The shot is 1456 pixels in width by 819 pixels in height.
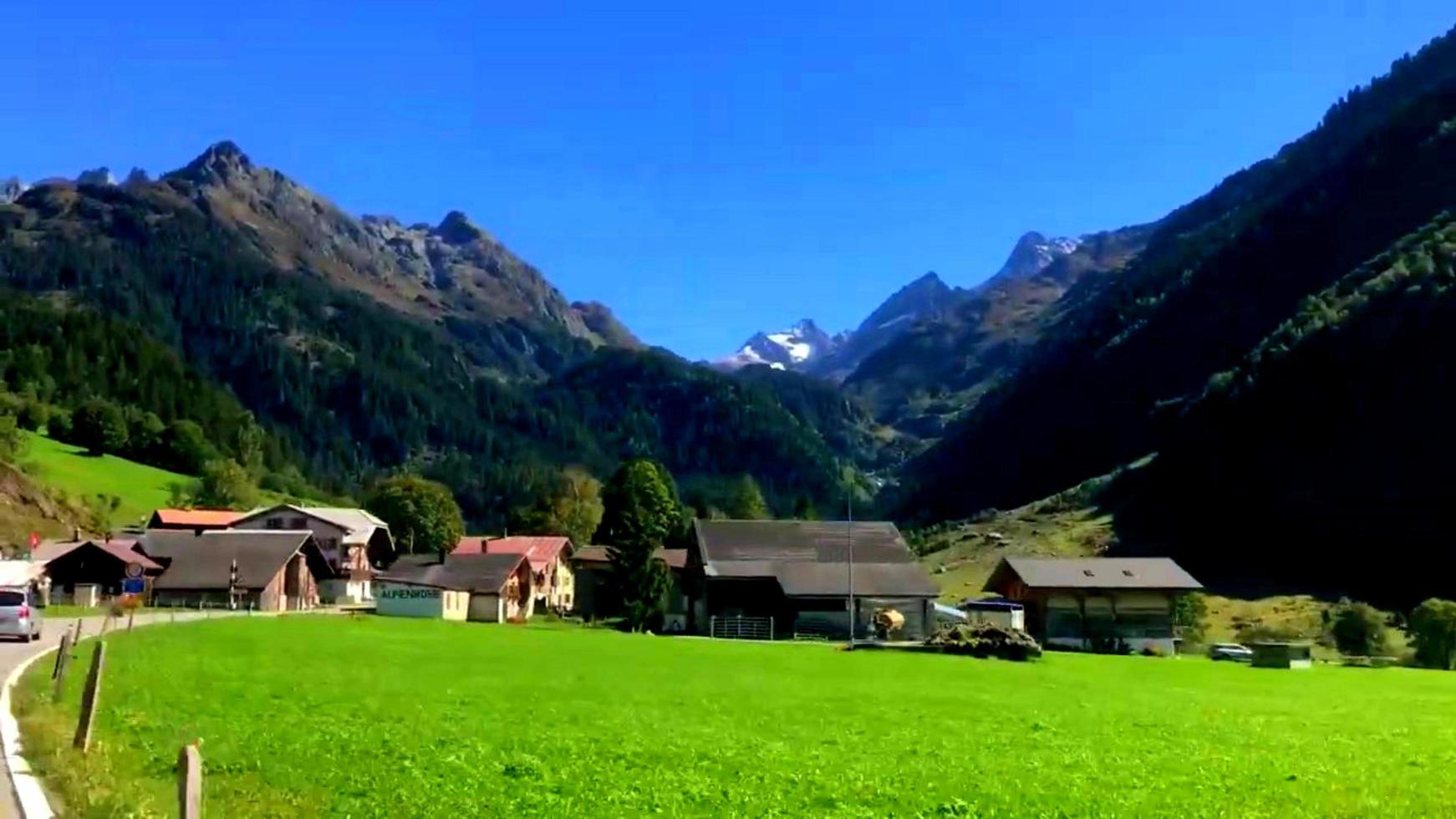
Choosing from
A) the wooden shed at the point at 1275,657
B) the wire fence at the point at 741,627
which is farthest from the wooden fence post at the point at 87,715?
the wire fence at the point at 741,627

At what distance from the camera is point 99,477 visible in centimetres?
16900

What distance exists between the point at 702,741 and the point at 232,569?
9171 centimetres

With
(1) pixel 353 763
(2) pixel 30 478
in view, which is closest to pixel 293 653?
(1) pixel 353 763

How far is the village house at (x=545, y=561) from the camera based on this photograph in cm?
13462

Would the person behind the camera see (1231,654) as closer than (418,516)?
Yes

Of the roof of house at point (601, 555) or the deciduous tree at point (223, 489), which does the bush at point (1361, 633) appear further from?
the deciduous tree at point (223, 489)

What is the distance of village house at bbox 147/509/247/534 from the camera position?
141 meters

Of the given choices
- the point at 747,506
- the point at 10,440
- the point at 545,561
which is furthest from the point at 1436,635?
the point at 10,440

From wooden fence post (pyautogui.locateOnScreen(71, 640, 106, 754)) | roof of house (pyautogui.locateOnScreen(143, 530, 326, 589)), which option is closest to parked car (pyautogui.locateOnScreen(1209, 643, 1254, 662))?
roof of house (pyautogui.locateOnScreen(143, 530, 326, 589))

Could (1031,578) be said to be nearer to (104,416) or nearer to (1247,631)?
(1247,631)

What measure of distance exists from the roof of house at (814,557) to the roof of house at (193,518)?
2718 inches

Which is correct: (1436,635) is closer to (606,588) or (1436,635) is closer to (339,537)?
(606,588)

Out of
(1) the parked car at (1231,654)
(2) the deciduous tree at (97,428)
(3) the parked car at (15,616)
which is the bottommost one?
(1) the parked car at (1231,654)

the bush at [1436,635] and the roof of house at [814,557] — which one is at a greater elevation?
the roof of house at [814,557]
